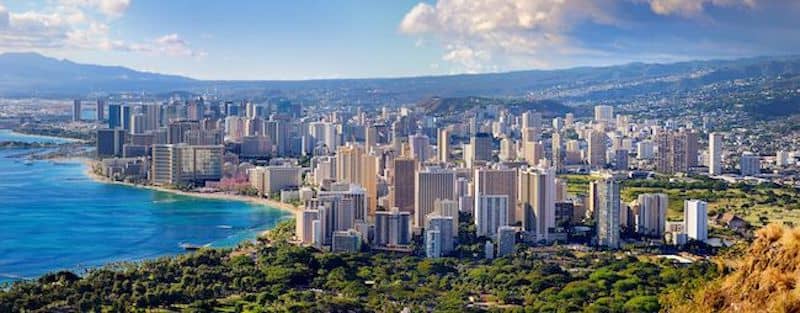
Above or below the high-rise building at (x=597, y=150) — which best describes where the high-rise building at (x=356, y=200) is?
below

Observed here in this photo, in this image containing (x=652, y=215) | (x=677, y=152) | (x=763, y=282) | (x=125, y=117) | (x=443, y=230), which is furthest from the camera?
(x=125, y=117)

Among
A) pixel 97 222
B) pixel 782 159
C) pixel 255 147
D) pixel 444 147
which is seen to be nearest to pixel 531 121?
pixel 444 147


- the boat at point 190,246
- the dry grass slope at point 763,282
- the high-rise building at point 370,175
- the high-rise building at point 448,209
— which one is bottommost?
the boat at point 190,246

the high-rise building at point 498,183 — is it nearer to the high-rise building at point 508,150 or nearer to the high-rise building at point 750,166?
the high-rise building at point 750,166

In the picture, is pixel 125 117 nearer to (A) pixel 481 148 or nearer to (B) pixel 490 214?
(A) pixel 481 148

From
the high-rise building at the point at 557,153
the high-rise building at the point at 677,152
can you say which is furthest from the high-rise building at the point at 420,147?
the high-rise building at the point at 677,152

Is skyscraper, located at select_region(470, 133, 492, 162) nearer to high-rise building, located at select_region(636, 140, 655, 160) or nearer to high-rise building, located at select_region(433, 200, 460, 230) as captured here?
high-rise building, located at select_region(636, 140, 655, 160)

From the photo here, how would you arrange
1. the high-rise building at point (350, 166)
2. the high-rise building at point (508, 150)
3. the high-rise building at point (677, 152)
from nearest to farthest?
the high-rise building at point (350, 166) < the high-rise building at point (677, 152) < the high-rise building at point (508, 150)

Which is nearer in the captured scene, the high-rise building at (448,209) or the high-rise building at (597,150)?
the high-rise building at (448,209)
